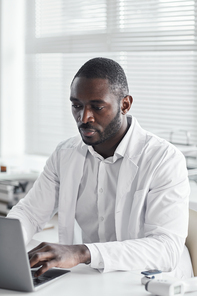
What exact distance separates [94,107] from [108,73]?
14cm

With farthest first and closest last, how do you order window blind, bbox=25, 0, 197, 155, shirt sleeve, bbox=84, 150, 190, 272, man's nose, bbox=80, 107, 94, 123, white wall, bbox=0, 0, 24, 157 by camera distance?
white wall, bbox=0, 0, 24, 157
window blind, bbox=25, 0, 197, 155
man's nose, bbox=80, 107, 94, 123
shirt sleeve, bbox=84, 150, 190, 272

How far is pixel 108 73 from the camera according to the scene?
1.56 m

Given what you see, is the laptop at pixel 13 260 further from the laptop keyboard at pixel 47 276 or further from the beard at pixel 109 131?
the beard at pixel 109 131

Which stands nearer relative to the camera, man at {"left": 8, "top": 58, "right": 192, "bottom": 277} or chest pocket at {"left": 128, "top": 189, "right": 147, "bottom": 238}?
man at {"left": 8, "top": 58, "right": 192, "bottom": 277}

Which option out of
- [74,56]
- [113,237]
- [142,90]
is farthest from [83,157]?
[74,56]

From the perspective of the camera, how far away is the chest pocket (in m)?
1.53

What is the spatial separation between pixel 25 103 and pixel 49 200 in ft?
6.32

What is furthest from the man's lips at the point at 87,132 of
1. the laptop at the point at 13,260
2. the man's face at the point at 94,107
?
the laptop at the point at 13,260

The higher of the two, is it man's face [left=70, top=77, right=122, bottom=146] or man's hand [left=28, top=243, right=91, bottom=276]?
man's face [left=70, top=77, right=122, bottom=146]

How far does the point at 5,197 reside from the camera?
8.20 feet

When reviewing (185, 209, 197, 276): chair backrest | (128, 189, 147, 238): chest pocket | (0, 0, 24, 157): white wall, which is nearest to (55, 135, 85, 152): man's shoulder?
(128, 189, 147, 238): chest pocket

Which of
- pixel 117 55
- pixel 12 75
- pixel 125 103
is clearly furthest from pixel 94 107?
pixel 12 75

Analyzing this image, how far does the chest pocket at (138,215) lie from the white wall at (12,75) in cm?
224

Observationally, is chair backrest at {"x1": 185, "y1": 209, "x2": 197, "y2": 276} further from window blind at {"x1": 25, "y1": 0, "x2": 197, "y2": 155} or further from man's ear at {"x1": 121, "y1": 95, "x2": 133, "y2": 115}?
window blind at {"x1": 25, "y1": 0, "x2": 197, "y2": 155}
